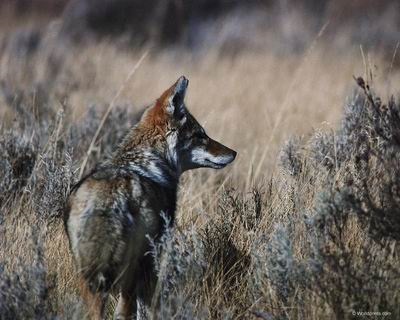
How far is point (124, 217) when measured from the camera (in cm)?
414

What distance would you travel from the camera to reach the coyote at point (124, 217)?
Result: 4.06m

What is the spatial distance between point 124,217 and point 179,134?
4.37 feet

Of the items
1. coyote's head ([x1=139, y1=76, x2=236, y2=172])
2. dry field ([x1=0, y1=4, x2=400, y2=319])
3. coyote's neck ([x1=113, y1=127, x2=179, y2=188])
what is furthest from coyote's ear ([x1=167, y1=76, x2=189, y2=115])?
dry field ([x1=0, y1=4, x2=400, y2=319])

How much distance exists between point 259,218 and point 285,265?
1.21 m

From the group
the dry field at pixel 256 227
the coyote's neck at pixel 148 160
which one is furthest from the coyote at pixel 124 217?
the dry field at pixel 256 227

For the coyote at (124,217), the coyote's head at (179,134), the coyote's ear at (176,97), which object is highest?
the coyote's ear at (176,97)

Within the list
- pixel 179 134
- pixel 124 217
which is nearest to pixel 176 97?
pixel 179 134

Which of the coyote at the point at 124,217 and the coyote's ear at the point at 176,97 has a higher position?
the coyote's ear at the point at 176,97

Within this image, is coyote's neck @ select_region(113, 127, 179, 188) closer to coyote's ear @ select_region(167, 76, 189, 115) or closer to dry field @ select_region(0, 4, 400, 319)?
coyote's ear @ select_region(167, 76, 189, 115)

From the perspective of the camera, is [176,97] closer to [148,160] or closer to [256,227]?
[148,160]

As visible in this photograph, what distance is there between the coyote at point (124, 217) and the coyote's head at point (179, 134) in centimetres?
1

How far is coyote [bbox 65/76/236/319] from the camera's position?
4059mm

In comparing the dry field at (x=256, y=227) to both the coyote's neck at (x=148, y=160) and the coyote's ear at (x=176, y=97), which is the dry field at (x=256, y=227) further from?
the coyote's ear at (x=176, y=97)

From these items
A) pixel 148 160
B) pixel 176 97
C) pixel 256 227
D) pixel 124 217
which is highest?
pixel 176 97
